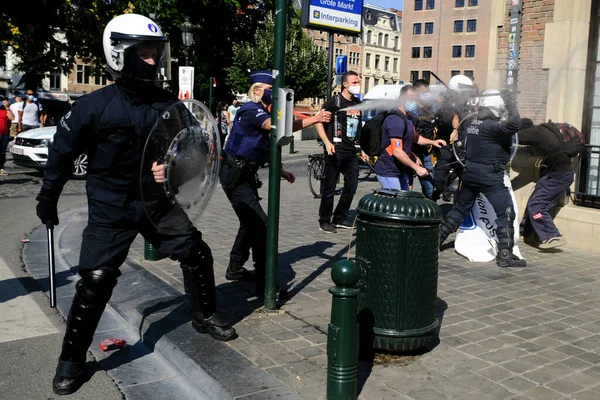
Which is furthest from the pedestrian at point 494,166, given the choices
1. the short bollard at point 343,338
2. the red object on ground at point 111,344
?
the red object on ground at point 111,344

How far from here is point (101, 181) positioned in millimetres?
3725

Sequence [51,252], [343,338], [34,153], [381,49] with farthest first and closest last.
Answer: [381,49]
[34,153]
[51,252]
[343,338]

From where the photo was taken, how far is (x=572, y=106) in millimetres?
7961

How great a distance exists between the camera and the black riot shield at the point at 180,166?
372 centimetres

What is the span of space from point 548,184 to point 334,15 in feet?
16.5

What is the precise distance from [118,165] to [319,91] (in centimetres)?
3948

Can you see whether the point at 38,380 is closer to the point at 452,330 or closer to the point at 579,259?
the point at 452,330

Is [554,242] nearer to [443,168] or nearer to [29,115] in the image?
[443,168]

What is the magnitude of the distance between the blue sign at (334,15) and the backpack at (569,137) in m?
4.43

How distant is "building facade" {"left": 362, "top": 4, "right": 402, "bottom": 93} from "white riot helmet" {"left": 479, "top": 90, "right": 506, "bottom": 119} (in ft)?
323

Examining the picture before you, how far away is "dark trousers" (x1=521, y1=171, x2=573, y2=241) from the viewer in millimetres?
7469

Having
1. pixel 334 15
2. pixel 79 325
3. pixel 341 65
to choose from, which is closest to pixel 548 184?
pixel 334 15

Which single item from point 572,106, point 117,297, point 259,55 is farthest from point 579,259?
point 259,55

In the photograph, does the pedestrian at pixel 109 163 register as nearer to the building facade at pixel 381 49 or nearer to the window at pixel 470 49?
the window at pixel 470 49
